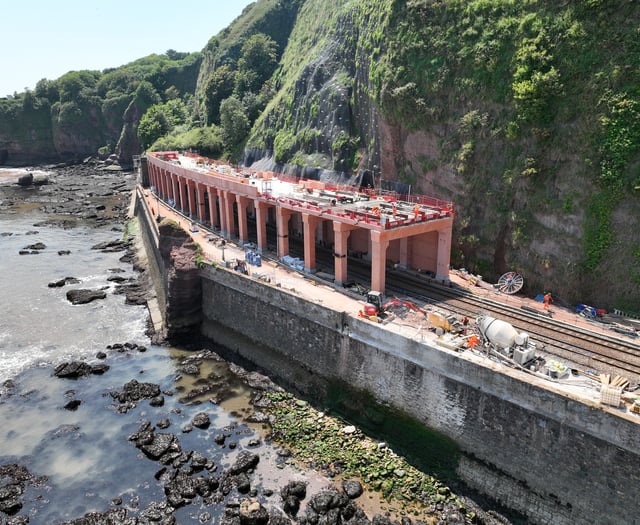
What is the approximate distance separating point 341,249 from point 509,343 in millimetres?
13304

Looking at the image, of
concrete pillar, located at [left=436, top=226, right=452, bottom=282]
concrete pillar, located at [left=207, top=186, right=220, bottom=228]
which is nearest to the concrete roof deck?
concrete pillar, located at [left=436, top=226, right=452, bottom=282]

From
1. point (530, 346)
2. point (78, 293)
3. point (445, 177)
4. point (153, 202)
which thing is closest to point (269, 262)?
point (445, 177)

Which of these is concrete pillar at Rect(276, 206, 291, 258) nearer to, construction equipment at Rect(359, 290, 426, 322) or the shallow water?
the shallow water

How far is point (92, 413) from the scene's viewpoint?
28312mm

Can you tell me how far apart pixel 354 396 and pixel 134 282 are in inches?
1203

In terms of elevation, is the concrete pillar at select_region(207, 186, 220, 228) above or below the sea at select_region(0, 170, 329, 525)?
above

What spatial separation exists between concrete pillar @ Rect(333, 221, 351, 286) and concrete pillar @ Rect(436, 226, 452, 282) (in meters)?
6.32

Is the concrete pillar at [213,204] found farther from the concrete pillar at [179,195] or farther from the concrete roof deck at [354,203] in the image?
the concrete pillar at [179,195]

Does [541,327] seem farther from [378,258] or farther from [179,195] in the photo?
[179,195]

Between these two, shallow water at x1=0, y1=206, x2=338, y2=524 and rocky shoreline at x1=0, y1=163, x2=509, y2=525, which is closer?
rocky shoreline at x1=0, y1=163, x2=509, y2=525

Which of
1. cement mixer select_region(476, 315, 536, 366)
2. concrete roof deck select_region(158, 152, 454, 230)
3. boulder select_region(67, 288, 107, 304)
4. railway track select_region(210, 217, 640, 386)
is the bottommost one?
boulder select_region(67, 288, 107, 304)

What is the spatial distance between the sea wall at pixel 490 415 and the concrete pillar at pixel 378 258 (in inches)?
163

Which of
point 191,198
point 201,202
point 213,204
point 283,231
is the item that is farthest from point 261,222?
point 191,198

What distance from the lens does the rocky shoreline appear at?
2103 cm
